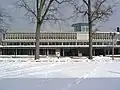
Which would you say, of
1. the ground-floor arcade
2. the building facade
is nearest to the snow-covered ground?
the building facade

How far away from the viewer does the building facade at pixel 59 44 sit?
295 ft

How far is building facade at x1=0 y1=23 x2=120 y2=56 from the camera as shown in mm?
89875

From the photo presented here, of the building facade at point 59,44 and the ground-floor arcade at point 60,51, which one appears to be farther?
the building facade at point 59,44

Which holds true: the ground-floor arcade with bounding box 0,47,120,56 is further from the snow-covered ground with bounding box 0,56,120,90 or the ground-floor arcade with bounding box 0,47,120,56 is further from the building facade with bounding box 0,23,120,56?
the snow-covered ground with bounding box 0,56,120,90

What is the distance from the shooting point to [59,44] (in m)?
93.8

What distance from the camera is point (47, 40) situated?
308 feet
